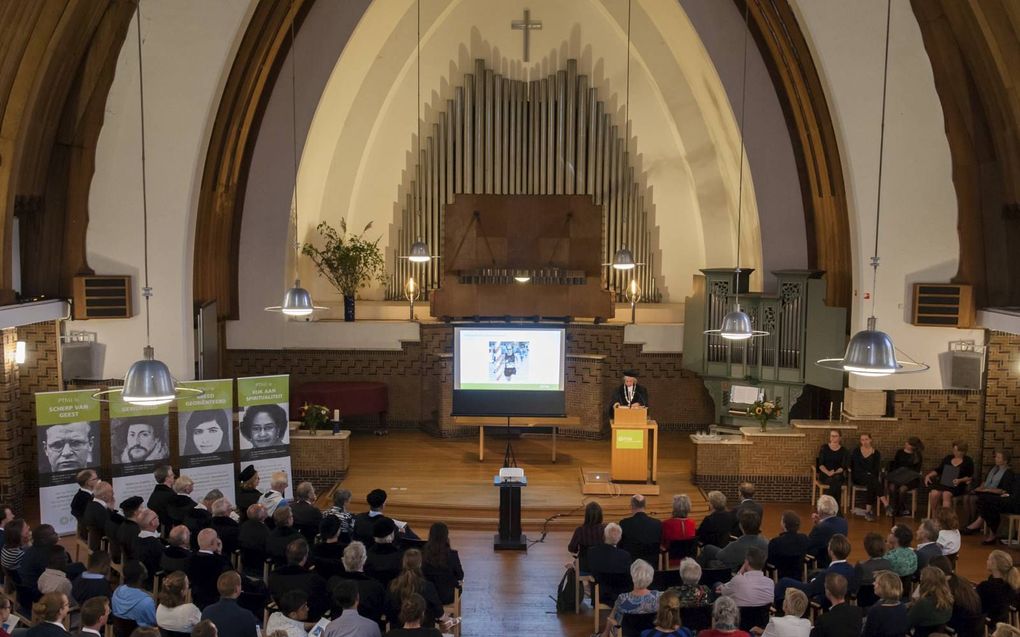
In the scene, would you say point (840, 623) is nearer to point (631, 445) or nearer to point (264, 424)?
point (631, 445)

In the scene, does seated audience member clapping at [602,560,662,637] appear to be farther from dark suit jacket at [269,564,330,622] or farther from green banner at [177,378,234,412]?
green banner at [177,378,234,412]

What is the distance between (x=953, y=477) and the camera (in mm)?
11797

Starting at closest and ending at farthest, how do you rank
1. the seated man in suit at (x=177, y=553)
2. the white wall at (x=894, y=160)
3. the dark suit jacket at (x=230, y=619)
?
1. the dark suit jacket at (x=230, y=619)
2. the seated man in suit at (x=177, y=553)
3. the white wall at (x=894, y=160)

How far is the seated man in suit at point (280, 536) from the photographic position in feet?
28.0

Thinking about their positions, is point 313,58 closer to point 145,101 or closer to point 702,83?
point 145,101

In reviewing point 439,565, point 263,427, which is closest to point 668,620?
point 439,565

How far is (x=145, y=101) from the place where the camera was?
1212 centimetres

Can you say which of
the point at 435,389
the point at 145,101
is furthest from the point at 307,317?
the point at 145,101

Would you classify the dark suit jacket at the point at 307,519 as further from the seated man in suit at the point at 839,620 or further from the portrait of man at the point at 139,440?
the seated man in suit at the point at 839,620

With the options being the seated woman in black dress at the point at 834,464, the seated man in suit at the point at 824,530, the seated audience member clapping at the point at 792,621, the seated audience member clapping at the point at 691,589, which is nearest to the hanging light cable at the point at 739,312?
the seated woman in black dress at the point at 834,464

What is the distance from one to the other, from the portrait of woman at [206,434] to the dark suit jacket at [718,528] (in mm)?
5583

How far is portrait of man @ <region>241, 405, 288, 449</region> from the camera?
1202 cm

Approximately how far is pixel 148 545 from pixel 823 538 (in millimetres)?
5552

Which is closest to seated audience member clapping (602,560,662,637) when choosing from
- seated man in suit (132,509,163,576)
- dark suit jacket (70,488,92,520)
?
seated man in suit (132,509,163,576)
